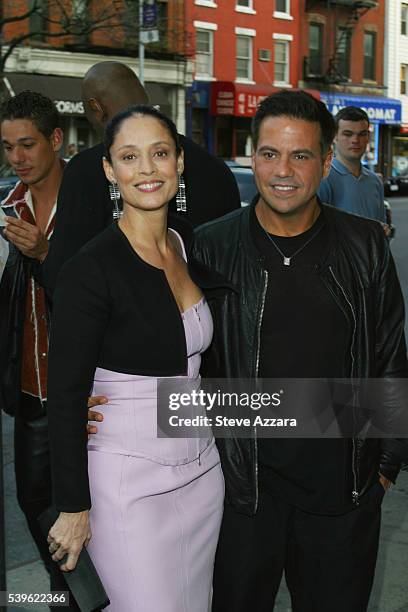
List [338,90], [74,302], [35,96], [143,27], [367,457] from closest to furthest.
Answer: [74,302] → [367,457] → [35,96] → [143,27] → [338,90]

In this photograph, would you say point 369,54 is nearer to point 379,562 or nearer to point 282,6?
point 282,6

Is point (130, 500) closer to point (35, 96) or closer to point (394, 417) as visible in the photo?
point (394, 417)

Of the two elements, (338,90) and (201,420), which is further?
(338,90)

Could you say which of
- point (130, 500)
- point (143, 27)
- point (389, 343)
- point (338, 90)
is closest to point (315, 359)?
point (389, 343)

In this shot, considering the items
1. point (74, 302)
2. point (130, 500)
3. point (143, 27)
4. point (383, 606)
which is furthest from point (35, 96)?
point (143, 27)

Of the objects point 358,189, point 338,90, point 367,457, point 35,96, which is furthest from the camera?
point 338,90

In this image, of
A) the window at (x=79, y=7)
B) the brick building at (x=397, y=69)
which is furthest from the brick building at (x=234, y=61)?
the brick building at (x=397, y=69)

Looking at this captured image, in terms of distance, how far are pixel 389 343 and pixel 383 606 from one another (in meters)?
1.60

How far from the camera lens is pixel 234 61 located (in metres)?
38.4

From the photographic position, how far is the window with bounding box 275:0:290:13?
132 ft

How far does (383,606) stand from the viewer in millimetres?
3928

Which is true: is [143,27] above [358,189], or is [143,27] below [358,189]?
above

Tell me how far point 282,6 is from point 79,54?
12.4m

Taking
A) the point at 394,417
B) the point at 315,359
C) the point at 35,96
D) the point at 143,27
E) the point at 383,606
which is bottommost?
the point at 383,606
